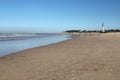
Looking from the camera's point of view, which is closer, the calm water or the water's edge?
the water's edge

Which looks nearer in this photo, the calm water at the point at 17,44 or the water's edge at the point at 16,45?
the water's edge at the point at 16,45

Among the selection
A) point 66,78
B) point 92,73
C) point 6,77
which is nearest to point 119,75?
point 92,73

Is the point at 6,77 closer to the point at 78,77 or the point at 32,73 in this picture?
the point at 32,73

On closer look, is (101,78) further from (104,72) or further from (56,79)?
(56,79)

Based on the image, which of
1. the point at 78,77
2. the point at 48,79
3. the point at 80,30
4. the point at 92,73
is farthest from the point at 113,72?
the point at 80,30

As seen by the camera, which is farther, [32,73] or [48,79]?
[32,73]

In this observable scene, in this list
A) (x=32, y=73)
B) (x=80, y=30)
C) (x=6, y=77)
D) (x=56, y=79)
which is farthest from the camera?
(x=80, y=30)

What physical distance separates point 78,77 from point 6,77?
2395mm

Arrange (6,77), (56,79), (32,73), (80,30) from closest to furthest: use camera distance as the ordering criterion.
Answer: (56,79) → (6,77) → (32,73) → (80,30)

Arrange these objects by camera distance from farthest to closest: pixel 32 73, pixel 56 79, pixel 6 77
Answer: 1. pixel 32 73
2. pixel 6 77
3. pixel 56 79

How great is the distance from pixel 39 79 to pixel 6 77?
46.9 inches

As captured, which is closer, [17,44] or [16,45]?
[16,45]

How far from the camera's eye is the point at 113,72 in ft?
22.7

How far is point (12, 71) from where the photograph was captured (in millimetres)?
7191
